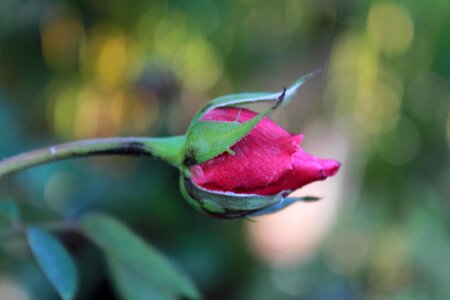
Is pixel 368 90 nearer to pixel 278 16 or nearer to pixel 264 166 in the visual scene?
pixel 278 16

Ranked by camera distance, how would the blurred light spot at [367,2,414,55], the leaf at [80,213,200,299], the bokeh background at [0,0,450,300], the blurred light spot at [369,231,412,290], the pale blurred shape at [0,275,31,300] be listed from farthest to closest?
→ the blurred light spot at [367,2,414,55] → the blurred light spot at [369,231,412,290] → the bokeh background at [0,0,450,300] → the pale blurred shape at [0,275,31,300] → the leaf at [80,213,200,299]

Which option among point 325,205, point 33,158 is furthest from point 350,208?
point 33,158

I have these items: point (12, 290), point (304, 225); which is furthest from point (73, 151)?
point (304, 225)

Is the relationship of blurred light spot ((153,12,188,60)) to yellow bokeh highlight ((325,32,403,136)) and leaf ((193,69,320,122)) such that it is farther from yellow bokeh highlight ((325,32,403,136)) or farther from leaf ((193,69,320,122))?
leaf ((193,69,320,122))

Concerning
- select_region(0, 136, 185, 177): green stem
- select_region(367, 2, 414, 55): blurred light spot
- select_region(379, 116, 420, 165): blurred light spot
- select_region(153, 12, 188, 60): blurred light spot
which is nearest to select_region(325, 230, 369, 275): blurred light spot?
select_region(379, 116, 420, 165): blurred light spot

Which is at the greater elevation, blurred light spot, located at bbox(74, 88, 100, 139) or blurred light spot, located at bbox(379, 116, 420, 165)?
blurred light spot, located at bbox(74, 88, 100, 139)
